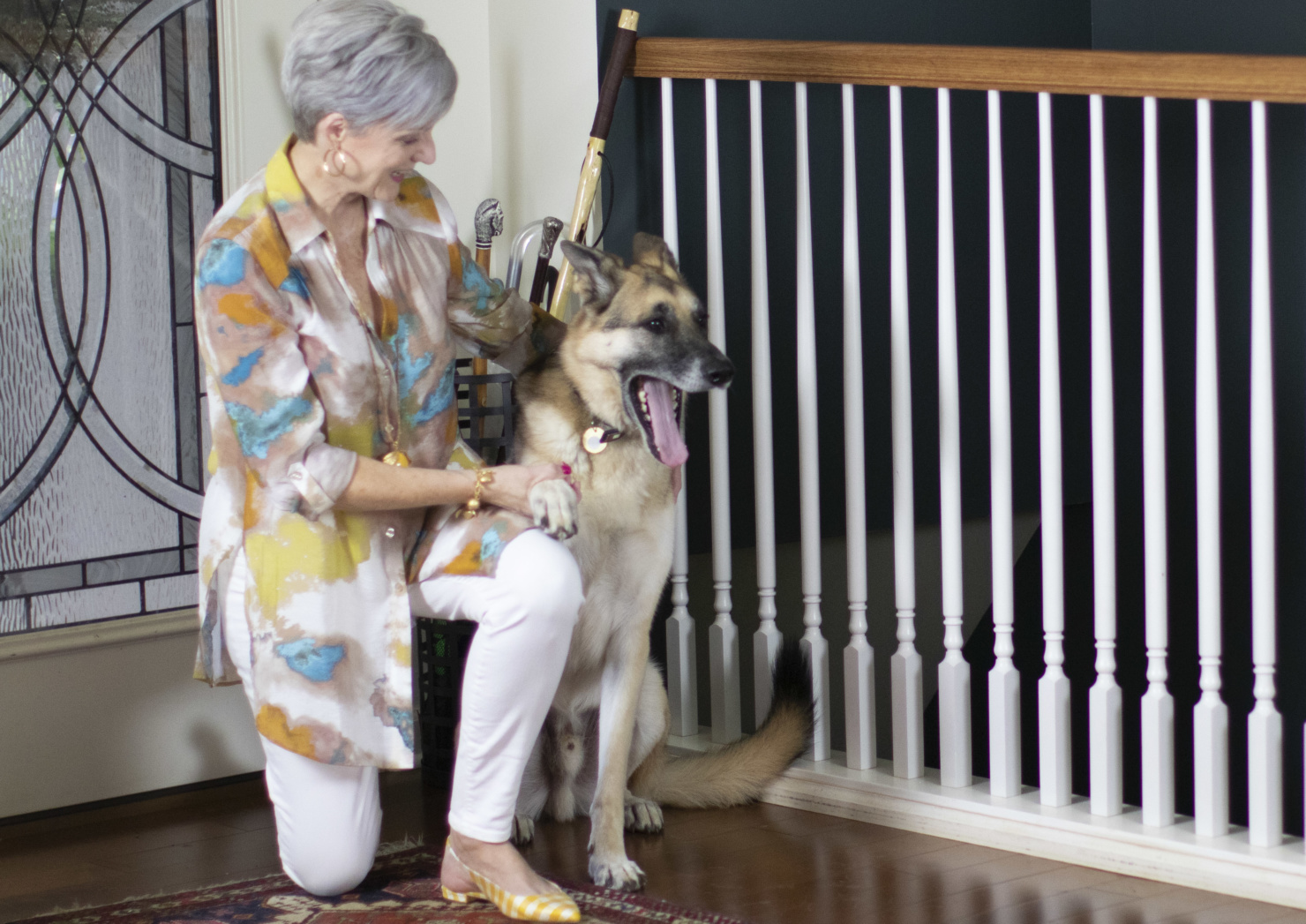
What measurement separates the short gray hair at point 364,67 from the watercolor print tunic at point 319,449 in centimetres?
13

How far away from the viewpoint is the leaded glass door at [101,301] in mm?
2195

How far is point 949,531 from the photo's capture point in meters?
2.16

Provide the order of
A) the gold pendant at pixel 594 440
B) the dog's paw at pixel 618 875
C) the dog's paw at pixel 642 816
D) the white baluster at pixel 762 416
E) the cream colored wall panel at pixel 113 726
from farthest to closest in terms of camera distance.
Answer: the white baluster at pixel 762 416, the cream colored wall panel at pixel 113 726, the dog's paw at pixel 642 816, the gold pendant at pixel 594 440, the dog's paw at pixel 618 875

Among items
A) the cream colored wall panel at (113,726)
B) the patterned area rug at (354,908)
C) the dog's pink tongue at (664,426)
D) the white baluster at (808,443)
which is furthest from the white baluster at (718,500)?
the cream colored wall panel at (113,726)

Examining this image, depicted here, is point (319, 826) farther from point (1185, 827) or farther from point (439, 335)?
point (1185, 827)

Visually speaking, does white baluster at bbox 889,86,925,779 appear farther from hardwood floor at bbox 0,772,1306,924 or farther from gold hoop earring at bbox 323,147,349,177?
gold hoop earring at bbox 323,147,349,177

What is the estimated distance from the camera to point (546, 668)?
5.59 ft

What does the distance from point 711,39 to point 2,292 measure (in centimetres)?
127

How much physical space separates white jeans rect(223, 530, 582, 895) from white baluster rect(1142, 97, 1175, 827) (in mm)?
863

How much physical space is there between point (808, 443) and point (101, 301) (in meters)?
1.23

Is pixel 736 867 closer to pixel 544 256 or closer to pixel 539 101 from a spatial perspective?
pixel 544 256

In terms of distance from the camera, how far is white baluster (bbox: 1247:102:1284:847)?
1812 mm

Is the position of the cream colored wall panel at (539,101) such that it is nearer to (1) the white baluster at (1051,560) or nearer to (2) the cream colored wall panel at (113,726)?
(1) the white baluster at (1051,560)

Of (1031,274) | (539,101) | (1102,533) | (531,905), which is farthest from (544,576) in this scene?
(1031,274)
